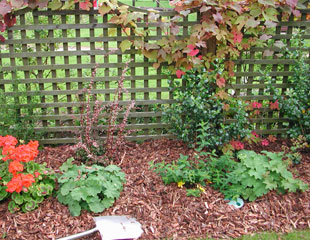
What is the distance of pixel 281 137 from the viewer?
4.16 metres

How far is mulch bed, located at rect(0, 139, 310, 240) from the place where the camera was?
9.25ft

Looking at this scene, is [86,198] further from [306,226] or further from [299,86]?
[299,86]

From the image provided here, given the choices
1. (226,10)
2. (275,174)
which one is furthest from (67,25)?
(275,174)

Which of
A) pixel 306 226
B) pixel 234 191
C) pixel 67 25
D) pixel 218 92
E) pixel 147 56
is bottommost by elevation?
pixel 306 226

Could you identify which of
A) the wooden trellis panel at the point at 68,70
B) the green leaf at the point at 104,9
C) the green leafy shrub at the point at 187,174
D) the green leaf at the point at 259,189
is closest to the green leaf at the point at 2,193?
the wooden trellis panel at the point at 68,70

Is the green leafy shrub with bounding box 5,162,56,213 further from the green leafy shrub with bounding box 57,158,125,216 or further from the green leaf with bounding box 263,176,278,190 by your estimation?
the green leaf with bounding box 263,176,278,190

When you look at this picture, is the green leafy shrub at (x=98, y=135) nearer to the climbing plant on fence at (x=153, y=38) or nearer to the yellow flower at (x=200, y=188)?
the climbing plant on fence at (x=153, y=38)

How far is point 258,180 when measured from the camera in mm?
3080

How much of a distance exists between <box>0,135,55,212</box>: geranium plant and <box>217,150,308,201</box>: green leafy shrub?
1.49m

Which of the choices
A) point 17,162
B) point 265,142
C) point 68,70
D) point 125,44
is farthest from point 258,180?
point 68,70

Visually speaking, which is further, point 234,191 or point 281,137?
point 281,137

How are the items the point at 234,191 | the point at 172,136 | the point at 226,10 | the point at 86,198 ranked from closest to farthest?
the point at 86,198 < the point at 234,191 < the point at 226,10 < the point at 172,136

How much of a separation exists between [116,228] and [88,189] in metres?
0.39

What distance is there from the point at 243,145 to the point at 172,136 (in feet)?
2.45
